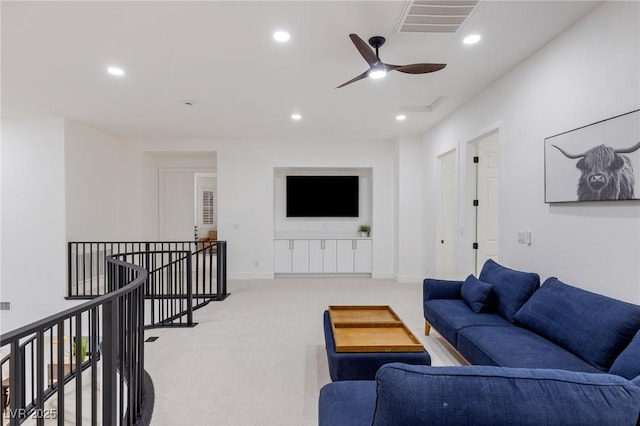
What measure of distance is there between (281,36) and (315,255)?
485 cm

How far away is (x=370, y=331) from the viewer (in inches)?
114

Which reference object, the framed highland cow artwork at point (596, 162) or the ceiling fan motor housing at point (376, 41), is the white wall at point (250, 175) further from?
the framed highland cow artwork at point (596, 162)

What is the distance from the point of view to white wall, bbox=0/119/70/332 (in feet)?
18.0

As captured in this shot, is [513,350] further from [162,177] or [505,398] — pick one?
[162,177]

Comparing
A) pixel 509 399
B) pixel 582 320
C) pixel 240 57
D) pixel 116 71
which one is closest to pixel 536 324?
pixel 582 320

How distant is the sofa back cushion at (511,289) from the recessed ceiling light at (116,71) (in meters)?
4.26

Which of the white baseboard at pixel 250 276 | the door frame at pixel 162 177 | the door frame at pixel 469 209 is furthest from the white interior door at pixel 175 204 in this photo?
the door frame at pixel 469 209

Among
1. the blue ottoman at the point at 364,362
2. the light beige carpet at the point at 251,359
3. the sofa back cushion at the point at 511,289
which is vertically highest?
the sofa back cushion at the point at 511,289

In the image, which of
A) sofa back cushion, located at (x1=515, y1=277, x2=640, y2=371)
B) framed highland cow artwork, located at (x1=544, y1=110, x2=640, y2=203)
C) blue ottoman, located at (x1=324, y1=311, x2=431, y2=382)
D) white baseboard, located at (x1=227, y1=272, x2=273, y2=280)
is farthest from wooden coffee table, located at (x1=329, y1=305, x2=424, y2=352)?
white baseboard, located at (x1=227, y1=272, x2=273, y2=280)

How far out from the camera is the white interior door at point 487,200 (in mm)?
4672

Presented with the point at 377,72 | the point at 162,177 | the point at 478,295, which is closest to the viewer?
the point at 377,72

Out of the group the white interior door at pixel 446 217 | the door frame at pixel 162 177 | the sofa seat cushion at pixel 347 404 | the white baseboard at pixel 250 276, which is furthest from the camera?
the door frame at pixel 162 177

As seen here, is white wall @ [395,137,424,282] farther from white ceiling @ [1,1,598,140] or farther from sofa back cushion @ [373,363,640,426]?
sofa back cushion @ [373,363,640,426]

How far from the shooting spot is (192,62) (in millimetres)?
3412
